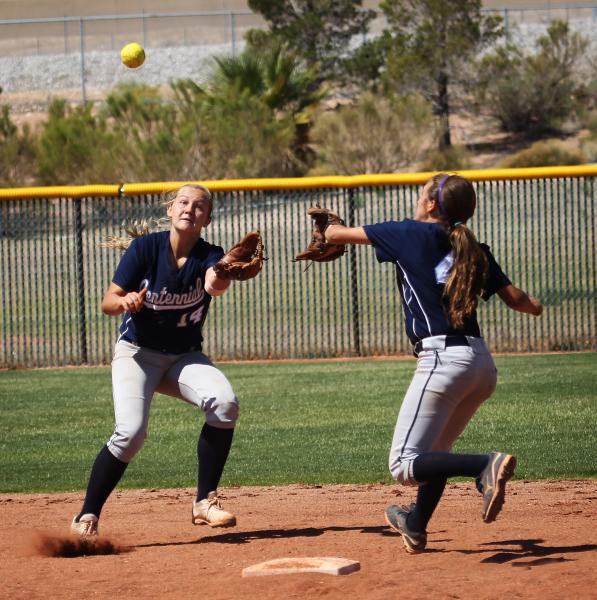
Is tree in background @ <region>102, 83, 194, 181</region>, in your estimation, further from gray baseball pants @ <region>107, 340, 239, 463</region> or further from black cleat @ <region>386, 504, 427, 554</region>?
black cleat @ <region>386, 504, 427, 554</region>

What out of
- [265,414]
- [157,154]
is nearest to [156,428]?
[265,414]

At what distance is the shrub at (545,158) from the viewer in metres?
28.8

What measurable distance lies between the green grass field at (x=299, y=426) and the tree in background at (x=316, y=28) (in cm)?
2652

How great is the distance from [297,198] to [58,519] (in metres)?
7.59

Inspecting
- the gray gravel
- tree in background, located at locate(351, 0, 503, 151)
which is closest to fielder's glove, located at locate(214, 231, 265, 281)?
tree in background, located at locate(351, 0, 503, 151)

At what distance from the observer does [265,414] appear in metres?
9.02

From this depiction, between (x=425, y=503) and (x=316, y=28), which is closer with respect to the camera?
(x=425, y=503)

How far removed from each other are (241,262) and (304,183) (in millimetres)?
7803

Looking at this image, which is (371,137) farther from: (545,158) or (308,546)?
(308,546)

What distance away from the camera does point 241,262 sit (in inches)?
197

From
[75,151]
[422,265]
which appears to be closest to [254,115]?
[75,151]

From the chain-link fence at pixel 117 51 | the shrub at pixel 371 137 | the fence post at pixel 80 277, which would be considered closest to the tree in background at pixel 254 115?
the shrub at pixel 371 137

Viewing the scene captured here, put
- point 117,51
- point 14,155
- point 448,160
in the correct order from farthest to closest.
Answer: point 117,51 < point 448,160 < point 14,155

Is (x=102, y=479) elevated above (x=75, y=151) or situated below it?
below
